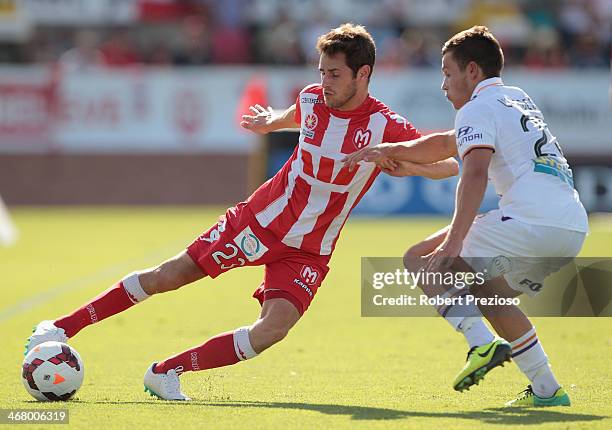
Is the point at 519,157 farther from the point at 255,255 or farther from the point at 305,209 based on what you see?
the point at 255,255

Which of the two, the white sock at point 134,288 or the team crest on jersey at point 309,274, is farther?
the white sock at point 134,288

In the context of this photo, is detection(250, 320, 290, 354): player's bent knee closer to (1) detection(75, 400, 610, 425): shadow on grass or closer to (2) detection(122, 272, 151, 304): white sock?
(1) detection(75, 400, 610, 425): shadow on grass

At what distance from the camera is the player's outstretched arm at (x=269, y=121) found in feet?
23.7

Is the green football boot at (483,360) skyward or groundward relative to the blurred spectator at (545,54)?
groundward

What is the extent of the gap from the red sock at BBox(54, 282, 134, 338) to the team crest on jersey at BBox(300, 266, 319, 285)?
3.53 feet

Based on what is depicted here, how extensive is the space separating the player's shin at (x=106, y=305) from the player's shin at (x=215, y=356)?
61cm

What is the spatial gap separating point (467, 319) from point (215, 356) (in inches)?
57.1

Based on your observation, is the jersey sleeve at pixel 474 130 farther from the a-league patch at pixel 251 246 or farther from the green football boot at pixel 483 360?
the a-league patch at pixel 251 246

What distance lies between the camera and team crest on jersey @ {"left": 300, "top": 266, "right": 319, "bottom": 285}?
6.80 metres

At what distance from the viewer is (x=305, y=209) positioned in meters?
6.90

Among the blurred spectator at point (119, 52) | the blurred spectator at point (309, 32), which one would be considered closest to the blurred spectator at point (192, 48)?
the blurred spectator at point (309, 32)

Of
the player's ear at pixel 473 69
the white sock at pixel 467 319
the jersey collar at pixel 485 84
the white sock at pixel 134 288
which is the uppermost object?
the player's ear at pixel 473 69

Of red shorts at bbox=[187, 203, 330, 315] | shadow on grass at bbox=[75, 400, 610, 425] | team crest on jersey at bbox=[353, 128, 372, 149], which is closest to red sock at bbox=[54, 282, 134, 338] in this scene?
red shorts at bbox=[187, 203, 330, 315]

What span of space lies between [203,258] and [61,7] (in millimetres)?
20742
